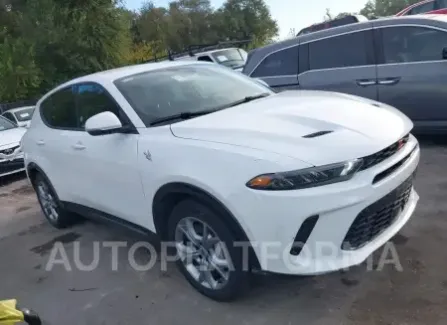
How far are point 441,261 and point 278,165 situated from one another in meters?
1.57

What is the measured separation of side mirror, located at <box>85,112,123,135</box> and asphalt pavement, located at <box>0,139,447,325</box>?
47.6 inches

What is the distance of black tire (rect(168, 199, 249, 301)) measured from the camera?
2938mm

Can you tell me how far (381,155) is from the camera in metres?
2.90

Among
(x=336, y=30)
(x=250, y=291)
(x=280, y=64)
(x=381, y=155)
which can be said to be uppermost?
(x=336, y=30)

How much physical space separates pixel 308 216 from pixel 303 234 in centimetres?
12

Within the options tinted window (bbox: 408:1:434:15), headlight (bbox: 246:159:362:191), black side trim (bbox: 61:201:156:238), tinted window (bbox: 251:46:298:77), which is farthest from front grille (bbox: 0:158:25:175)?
tinted window (bbox: 408:1:434:15)

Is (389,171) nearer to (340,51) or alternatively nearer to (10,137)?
(340,51)

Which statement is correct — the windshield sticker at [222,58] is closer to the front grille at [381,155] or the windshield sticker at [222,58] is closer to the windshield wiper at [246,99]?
the windshield wiper at [246,99]

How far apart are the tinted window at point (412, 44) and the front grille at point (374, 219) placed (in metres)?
3.15

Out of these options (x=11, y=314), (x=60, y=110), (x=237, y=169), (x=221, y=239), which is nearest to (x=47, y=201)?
(x=60, y=110)

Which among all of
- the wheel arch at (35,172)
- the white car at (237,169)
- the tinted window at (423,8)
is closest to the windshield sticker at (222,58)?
the tinted window at (423,8)

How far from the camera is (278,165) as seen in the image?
269 centimetres

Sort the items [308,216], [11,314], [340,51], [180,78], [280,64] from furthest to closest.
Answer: [280,64] → [340,51] → [180,78] → [308,216] → [11,314]

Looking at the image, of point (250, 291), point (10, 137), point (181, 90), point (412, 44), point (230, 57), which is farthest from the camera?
A: point (230, 57)
